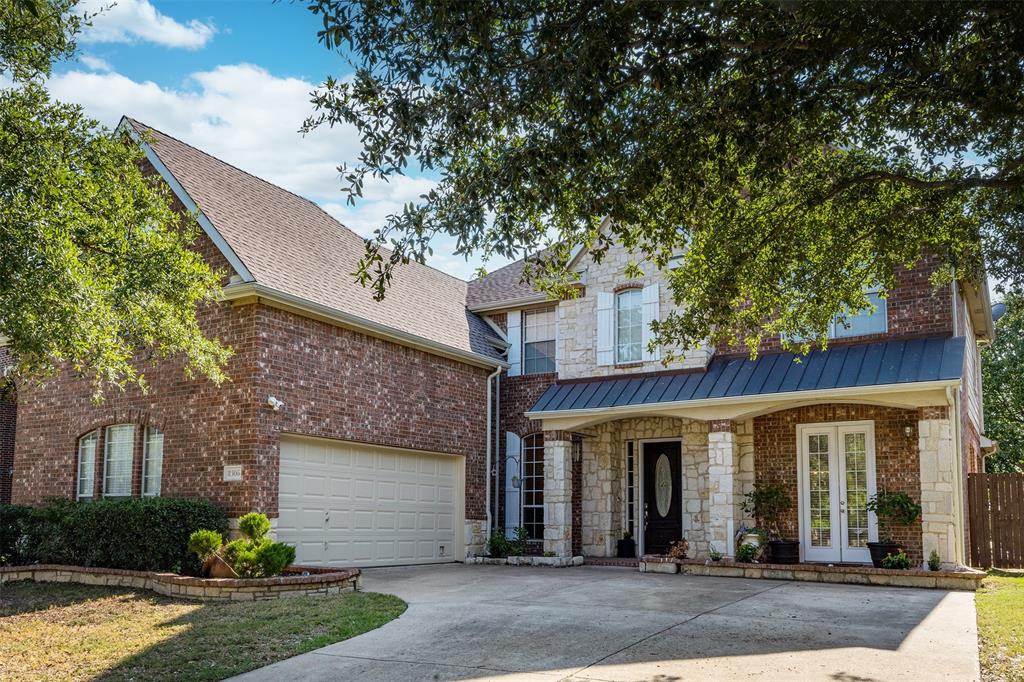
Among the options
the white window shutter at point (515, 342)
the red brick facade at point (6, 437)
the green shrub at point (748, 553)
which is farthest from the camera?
the white window shutter at point (515, 342)

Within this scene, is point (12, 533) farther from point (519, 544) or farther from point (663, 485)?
point (663, 485)

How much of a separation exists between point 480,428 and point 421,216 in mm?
11636

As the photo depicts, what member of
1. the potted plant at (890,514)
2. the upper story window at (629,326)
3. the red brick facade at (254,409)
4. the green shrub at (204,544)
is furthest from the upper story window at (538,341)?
the green shrub at (204,544)

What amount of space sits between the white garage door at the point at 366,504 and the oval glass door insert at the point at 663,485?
13.1 feet

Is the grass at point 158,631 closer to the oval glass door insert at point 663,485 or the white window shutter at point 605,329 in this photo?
the oval glass door insert at point 663,485

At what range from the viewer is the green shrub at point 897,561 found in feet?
44.6

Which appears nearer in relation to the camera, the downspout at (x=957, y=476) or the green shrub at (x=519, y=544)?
the downspout at (x=957, y=476)

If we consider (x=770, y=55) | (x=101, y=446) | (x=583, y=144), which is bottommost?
(x=101, y=446)

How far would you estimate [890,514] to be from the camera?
14328 millimetres

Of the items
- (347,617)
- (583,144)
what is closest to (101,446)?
(347,617)

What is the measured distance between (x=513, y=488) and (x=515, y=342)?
3.28 m

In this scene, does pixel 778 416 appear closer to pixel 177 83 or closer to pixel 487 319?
pixel 487 319

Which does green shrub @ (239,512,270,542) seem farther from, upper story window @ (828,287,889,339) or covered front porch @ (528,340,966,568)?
upper story window @ (828,287,889,339)

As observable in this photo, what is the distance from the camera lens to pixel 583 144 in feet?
25.8
